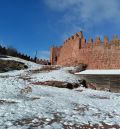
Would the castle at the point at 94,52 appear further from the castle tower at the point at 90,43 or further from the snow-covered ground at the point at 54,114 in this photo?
the snow-covered ground at the point at 54,114

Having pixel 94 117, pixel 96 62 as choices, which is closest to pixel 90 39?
pixel 96 62

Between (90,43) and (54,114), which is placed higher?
(90,43)

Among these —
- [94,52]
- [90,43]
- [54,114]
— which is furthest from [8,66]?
[54,114]

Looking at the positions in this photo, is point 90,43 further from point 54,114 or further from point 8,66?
point 54,114

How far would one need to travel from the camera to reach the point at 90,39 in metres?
34.5

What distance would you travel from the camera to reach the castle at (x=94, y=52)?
31828mm

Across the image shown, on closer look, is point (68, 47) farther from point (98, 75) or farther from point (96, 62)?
point (98, 75)

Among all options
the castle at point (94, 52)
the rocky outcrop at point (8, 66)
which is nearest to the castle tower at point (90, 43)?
the castle at point (94, 52)

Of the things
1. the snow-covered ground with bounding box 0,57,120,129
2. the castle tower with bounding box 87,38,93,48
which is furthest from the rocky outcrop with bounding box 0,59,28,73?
the snow-covered ground with bounding box 0,57,120,129

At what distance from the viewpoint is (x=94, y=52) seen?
1345 inches

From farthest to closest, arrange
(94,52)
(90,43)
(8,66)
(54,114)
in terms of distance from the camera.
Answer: (8,66)
(90,43)
(94,52)
(54,114)

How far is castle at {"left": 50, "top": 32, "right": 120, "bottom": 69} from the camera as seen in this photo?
104 ft

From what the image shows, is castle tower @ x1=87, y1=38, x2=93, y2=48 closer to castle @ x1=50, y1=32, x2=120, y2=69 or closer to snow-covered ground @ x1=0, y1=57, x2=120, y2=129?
castle @ x1=50, y1=32, x2=120, y2=69

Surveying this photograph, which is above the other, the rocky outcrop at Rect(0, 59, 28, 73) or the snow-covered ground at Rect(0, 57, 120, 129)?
the rocky outcrop at Rect(0, 59, 28, 73)
